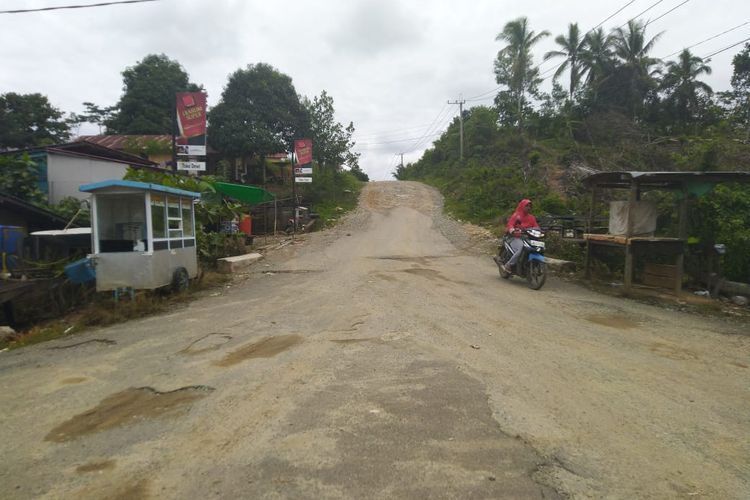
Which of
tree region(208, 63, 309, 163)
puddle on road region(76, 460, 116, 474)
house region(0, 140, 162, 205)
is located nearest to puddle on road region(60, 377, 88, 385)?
puddle on road region(76, 460, 116, 474)

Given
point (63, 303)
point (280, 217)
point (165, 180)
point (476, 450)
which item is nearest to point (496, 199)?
point (280, 217)

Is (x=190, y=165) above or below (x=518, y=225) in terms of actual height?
above

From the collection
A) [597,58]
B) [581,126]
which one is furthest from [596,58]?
[581,126]

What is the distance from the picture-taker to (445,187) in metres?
36.2

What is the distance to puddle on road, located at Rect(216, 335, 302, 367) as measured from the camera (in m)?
5.14

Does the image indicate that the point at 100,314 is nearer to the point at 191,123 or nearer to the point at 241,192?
the point at 191,123

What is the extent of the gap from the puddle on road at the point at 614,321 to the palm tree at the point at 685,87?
30.9 m

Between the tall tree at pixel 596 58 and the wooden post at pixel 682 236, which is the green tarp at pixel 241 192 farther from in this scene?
the tall tree at pixel 596 58

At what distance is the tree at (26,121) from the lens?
30453 mm

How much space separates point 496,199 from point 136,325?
2040cm

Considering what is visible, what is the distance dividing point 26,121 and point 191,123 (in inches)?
1006

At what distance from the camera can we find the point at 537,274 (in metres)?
9.39

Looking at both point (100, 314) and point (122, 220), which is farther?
point (122, 220)

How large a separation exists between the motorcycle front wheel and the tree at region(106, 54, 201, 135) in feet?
107
